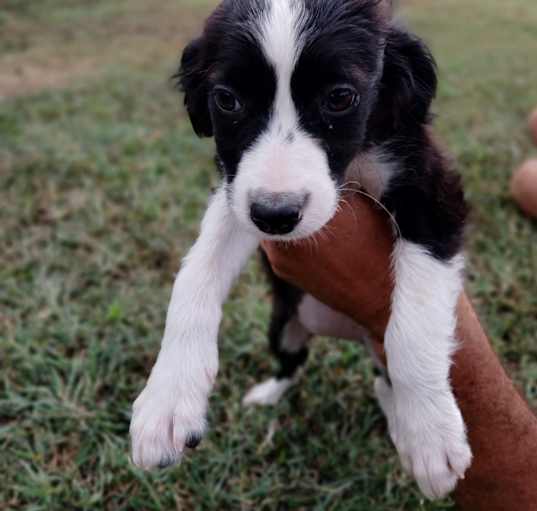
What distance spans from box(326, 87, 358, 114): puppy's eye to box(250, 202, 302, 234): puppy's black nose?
0.39 metres

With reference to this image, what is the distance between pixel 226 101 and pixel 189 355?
2.83ft

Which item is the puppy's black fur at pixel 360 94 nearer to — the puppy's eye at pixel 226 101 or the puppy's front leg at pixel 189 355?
the puppy's eye at pixel 226 101

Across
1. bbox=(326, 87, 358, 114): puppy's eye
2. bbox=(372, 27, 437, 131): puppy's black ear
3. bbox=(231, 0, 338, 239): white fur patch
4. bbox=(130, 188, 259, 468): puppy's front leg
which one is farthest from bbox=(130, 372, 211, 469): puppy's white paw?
bbox=(372, 27, 437, 131): puppy's black ear

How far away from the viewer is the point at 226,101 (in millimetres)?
2057

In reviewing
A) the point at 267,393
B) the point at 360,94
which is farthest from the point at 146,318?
the point at 360,94

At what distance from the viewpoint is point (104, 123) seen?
6.06 m

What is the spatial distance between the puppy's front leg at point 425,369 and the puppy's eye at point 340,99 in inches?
22.4

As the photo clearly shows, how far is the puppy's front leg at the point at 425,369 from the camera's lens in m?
1.98

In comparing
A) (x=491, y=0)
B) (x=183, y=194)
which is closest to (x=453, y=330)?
(x=183, y=194)

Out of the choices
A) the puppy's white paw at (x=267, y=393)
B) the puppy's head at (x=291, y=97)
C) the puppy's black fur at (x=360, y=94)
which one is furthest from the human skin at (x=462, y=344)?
the puppy's white paw at (x=267, y=393)

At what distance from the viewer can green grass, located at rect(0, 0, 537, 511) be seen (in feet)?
8.73

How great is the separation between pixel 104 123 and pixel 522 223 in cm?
394

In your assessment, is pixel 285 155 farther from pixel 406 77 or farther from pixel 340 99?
pixel 406 77

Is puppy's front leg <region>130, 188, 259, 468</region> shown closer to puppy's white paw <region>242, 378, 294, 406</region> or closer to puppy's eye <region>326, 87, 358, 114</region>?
puppy's eye <region>326, 87, 358, 114</region>
